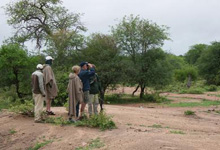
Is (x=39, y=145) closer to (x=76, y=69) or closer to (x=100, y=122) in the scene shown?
(x=100, y=122)

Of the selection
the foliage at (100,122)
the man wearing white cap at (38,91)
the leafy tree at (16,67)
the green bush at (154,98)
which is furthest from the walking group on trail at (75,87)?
the green bush at (154,98)

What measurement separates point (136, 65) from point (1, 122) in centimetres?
1543

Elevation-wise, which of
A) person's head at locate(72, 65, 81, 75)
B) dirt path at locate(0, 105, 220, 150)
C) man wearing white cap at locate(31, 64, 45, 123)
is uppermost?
person's head at locate(72, 65, 81, 75)

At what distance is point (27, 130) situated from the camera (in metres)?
8.22

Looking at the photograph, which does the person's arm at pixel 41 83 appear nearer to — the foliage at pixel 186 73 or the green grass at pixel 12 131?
the green grass at pixel 12 131

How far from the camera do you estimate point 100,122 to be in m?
7.83

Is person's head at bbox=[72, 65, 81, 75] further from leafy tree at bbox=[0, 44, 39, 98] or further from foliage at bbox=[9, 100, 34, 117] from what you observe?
leafy tree at bbox=[0, 44, 39, 98]

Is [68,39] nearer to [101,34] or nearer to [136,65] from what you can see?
[101,34]

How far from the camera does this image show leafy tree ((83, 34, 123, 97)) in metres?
21.5

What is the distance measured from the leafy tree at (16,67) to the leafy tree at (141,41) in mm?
8586

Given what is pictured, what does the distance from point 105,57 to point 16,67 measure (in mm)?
7031

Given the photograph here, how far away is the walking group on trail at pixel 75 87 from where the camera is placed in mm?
8336

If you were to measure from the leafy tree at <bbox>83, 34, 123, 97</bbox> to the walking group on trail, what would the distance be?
12.3 metres

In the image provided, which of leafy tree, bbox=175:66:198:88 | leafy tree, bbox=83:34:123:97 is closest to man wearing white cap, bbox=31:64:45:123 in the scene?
leafy tree, bbox=83:34:123:97
